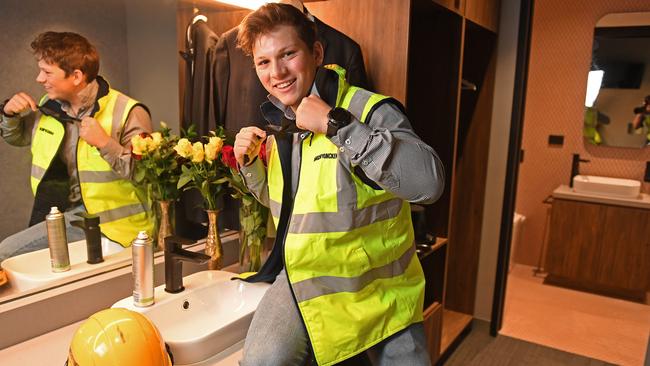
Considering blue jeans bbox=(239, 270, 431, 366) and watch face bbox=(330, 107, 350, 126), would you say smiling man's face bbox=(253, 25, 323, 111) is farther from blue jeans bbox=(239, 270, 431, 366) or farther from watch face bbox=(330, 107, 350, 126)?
blue jeans bbox=(239, 270, 431, 366)

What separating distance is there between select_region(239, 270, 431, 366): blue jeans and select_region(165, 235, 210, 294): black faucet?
0.27m

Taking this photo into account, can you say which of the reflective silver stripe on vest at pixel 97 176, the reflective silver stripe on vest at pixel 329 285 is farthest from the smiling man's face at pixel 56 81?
the reflective silver stripe on vest at pixel 329 285

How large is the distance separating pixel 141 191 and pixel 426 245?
4.53 ft

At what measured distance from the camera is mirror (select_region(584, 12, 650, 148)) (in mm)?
3689

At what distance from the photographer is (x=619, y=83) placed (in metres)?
3.81

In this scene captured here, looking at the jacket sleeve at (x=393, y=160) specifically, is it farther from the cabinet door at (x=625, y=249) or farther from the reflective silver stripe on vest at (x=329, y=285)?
the cabinet door at (x=625, y=249)

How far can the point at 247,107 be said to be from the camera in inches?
77.8

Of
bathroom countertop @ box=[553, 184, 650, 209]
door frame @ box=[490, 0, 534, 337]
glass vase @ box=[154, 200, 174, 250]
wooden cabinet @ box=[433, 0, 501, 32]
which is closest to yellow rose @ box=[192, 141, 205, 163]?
glass vase @ box=[154, 200, 174, 250]

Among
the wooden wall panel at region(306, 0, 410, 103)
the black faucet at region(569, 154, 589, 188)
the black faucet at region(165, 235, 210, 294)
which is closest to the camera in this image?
the black faucet at region(165, 235, 210, 294)

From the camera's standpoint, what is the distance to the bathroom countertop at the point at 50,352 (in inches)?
47.5

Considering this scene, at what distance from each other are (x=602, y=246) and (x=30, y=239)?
385 cm

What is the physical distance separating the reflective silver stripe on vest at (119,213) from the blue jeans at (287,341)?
597 mm

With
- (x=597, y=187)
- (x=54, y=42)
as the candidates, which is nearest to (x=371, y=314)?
(x=54, y=42)

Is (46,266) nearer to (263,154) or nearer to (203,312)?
(203,312)
